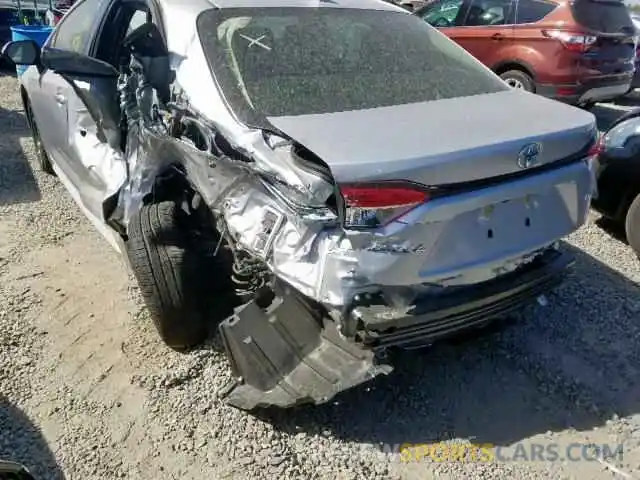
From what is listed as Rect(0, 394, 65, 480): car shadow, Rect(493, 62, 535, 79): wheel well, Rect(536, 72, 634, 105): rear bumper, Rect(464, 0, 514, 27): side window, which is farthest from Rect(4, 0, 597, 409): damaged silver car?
Rect(464, 0, 514, 27): side window

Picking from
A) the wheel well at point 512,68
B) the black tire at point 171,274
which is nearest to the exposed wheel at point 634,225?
the black tire at point 171,274

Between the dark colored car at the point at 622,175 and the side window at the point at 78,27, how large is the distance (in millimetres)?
3591

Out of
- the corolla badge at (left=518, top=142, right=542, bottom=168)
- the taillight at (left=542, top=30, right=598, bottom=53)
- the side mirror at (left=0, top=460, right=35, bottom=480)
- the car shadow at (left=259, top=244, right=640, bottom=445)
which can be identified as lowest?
the car shadow at (left=259, top=244, right=640, bottom=445)

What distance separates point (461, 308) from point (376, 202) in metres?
0.61

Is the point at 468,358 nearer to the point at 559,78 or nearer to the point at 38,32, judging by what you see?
the point at 559,78

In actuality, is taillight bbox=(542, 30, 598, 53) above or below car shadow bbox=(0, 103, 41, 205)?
above

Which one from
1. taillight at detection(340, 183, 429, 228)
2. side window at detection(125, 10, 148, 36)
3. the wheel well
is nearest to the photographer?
taillight at detection(340, 183, 429, 228)

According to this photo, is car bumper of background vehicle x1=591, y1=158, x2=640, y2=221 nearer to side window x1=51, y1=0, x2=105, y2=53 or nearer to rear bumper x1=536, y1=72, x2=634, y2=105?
rear bumper x1=536, y1=72, x2=634, y2=105

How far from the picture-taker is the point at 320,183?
2.13 metres

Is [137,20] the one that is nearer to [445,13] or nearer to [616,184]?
[616,184]

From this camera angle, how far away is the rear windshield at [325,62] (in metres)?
2.67

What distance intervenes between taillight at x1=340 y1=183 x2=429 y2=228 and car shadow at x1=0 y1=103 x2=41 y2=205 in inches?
142

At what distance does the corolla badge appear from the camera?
2.39 metres

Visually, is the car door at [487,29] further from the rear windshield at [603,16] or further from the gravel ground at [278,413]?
the gravel ground at [278,413]
